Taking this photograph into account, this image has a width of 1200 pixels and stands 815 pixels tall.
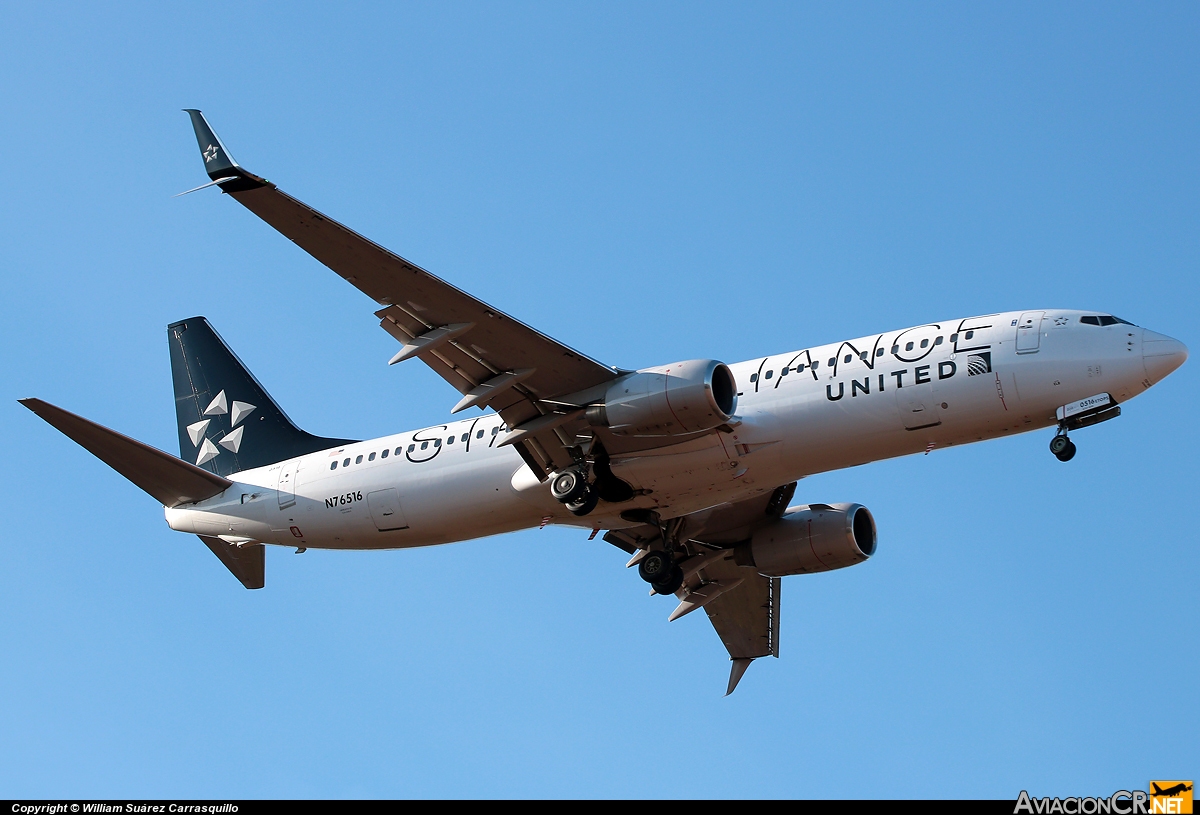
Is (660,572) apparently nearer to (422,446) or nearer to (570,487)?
(570,487)

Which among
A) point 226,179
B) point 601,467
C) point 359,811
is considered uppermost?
point 226,179

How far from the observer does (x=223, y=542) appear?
34.9 metres

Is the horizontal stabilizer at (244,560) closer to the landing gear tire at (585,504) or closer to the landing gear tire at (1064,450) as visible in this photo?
the landing gear tire at (585,504)

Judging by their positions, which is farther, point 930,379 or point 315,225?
point 930,379

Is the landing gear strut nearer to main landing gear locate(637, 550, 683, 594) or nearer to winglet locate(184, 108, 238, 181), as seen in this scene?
main landing gear locate(637, 550, 683, 594)

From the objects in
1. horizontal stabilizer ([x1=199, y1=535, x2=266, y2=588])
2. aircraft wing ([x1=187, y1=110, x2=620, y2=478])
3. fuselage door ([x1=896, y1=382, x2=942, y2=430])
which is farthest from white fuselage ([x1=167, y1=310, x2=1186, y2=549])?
horizontal stabilizer ([x1=199, y1=535, x2=266, y2=588])

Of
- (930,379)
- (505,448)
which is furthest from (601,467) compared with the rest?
(930,379)

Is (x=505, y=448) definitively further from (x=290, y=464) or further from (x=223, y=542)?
(x=223, y=542)

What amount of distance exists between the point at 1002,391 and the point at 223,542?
67.2ft

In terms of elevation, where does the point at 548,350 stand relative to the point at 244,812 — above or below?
above

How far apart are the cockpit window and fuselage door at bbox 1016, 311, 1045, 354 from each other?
3.10 feet

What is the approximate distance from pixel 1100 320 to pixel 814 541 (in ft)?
32.2

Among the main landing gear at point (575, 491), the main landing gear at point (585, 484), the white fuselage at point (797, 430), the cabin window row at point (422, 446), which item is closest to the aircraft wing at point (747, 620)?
the white fuselage at point (797, 430)

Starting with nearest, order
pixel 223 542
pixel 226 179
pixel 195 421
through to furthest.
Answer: pixel 226 179 < pixel 223 542 < pixel 195 421
